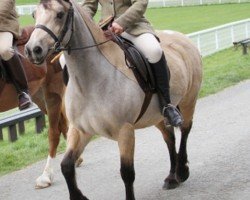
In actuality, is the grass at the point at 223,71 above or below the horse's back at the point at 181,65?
below

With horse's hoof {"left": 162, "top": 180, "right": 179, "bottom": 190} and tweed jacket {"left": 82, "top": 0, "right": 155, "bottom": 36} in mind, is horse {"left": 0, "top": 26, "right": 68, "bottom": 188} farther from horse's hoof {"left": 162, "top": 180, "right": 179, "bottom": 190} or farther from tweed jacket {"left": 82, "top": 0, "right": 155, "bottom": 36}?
tweed jacket {"left": 82, "top": 0, "right": 155, "bottom": 36}

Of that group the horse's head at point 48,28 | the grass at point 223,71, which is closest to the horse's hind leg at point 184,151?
the horse's head at point 48,28

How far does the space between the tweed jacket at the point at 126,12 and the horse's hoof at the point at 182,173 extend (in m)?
1.85

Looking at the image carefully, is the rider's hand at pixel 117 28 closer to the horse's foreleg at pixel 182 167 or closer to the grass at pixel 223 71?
the horse's foreleg at pixel 182 167

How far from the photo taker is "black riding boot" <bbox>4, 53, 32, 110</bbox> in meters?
7.76

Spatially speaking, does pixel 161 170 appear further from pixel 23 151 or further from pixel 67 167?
pixel 23 151

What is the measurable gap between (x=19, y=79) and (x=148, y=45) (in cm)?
212

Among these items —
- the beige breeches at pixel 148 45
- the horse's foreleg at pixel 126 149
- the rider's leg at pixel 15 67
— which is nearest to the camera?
the horse's foreleg at pixel 126 149

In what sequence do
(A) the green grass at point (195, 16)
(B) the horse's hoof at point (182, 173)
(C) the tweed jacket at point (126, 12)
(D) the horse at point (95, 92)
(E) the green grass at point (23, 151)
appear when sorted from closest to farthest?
(D) the horse at point (95, 92), (C) the tweed jacket at point (126, 12), (B) the horse's hoof at point (182, 173), (E) the green grass at point (23, 151), (A) the green grass at point (195, 16)

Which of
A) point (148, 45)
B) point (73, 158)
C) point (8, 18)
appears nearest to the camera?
point (73, 158)

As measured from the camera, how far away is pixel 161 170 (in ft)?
27.1

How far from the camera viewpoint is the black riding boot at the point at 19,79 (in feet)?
25.5

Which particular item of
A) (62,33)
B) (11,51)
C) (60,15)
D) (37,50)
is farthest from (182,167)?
(37,50)

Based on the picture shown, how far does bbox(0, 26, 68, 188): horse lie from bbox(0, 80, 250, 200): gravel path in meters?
0.35
